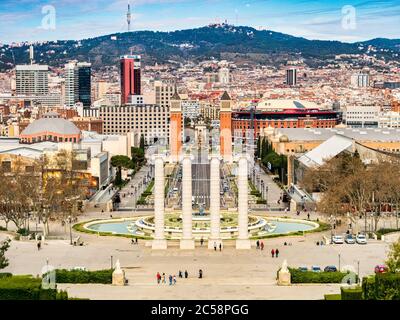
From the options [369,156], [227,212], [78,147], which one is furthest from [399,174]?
[78,147]

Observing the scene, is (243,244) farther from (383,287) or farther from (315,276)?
(383,287)

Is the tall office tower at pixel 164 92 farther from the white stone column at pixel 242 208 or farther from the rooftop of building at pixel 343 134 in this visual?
the white stone column at pixel 242 208

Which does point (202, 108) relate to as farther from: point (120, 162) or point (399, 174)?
point (399, 174)

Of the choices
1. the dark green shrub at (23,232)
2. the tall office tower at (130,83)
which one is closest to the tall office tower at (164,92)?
the tall office tower at (130,83)

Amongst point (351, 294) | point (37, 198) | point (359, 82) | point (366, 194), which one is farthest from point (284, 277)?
point (359, 82)

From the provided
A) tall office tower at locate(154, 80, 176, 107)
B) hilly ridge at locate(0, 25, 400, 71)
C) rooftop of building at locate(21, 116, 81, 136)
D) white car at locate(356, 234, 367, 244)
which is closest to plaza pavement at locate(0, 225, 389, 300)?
white car at locate(356, 234, 367, 244)
